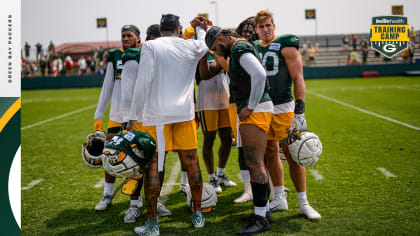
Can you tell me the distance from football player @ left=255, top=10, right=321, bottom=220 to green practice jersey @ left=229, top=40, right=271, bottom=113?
1.25ft

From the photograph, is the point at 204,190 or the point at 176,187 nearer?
the point at 204,190

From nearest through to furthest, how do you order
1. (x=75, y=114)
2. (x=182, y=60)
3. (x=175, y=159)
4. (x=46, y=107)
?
(x=182, y=60) → (x=175, y=159) → (x=75, y=114) → (x=46, y=107)

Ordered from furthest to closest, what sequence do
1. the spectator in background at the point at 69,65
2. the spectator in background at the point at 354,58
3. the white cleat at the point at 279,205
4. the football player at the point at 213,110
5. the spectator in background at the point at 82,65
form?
the spectator in background at the point at 82,65 < the spectator in background at the point at 69,65 < the spectator in background at the point at 354,58 < the football player at the point at 213,110 < the white cleat at the point at 279,205

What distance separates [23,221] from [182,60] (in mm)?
2348

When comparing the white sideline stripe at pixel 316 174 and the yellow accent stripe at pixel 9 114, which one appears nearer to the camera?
the yellow accent stripe at pixel 9 114

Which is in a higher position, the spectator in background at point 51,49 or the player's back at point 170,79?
the spectator in background at point 51,49

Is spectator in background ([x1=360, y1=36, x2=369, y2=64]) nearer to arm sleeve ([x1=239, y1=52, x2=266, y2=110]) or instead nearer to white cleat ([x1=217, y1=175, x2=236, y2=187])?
white cleat ([x1=217, y1=175, x2=236, y2=187])

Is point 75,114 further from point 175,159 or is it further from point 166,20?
point 166,20

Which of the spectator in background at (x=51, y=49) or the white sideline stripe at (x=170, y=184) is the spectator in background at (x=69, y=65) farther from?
the white sideline stripe at (x=170, y=184)

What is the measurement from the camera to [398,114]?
33.0 feet

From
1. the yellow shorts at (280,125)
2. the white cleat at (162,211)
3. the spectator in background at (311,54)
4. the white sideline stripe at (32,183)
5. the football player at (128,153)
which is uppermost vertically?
the spectator in background at (311,54)

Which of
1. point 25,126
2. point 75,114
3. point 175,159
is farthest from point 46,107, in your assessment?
point 175,159

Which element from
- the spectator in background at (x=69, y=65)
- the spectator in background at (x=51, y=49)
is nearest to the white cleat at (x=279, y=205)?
the spectator in background at (x=69, y=65)

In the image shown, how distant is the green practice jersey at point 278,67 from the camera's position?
3703mm
